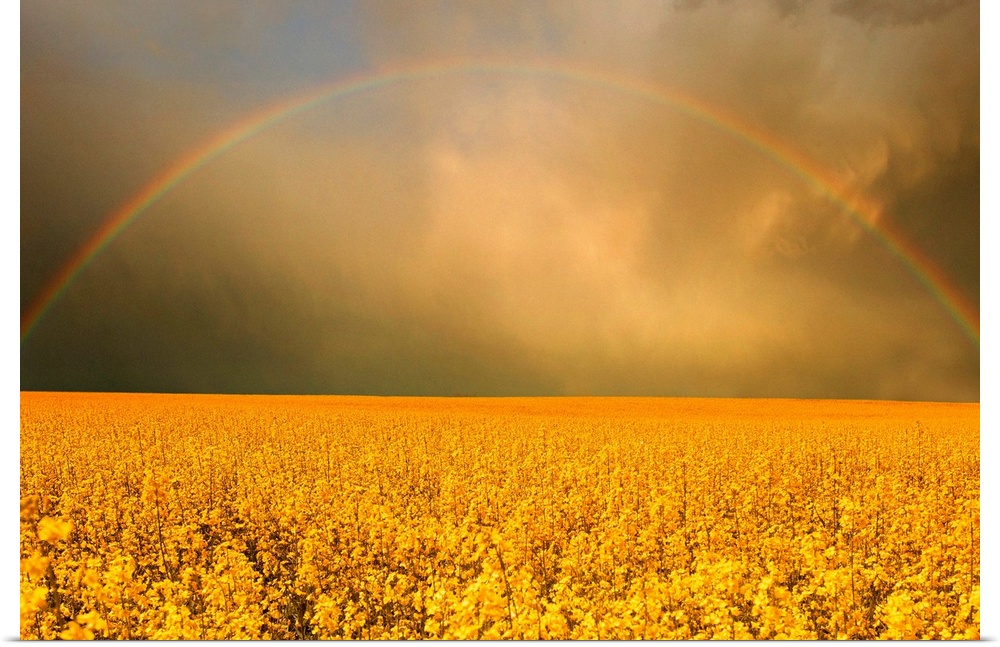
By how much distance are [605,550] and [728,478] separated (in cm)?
603

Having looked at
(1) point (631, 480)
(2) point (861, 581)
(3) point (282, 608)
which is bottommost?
(3) point (282, 608)

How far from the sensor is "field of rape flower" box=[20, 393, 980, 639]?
5.02 meters

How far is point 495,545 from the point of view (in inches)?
225

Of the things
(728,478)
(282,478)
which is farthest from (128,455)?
(728,478)

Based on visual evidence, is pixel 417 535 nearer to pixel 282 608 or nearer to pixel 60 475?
pixel 282 608

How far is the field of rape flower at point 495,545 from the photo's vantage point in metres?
5.02

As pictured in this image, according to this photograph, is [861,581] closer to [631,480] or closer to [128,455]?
[631,480]

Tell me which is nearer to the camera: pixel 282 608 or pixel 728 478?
pixel 282 608

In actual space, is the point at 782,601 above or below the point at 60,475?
below

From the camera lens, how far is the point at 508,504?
28.7ft
